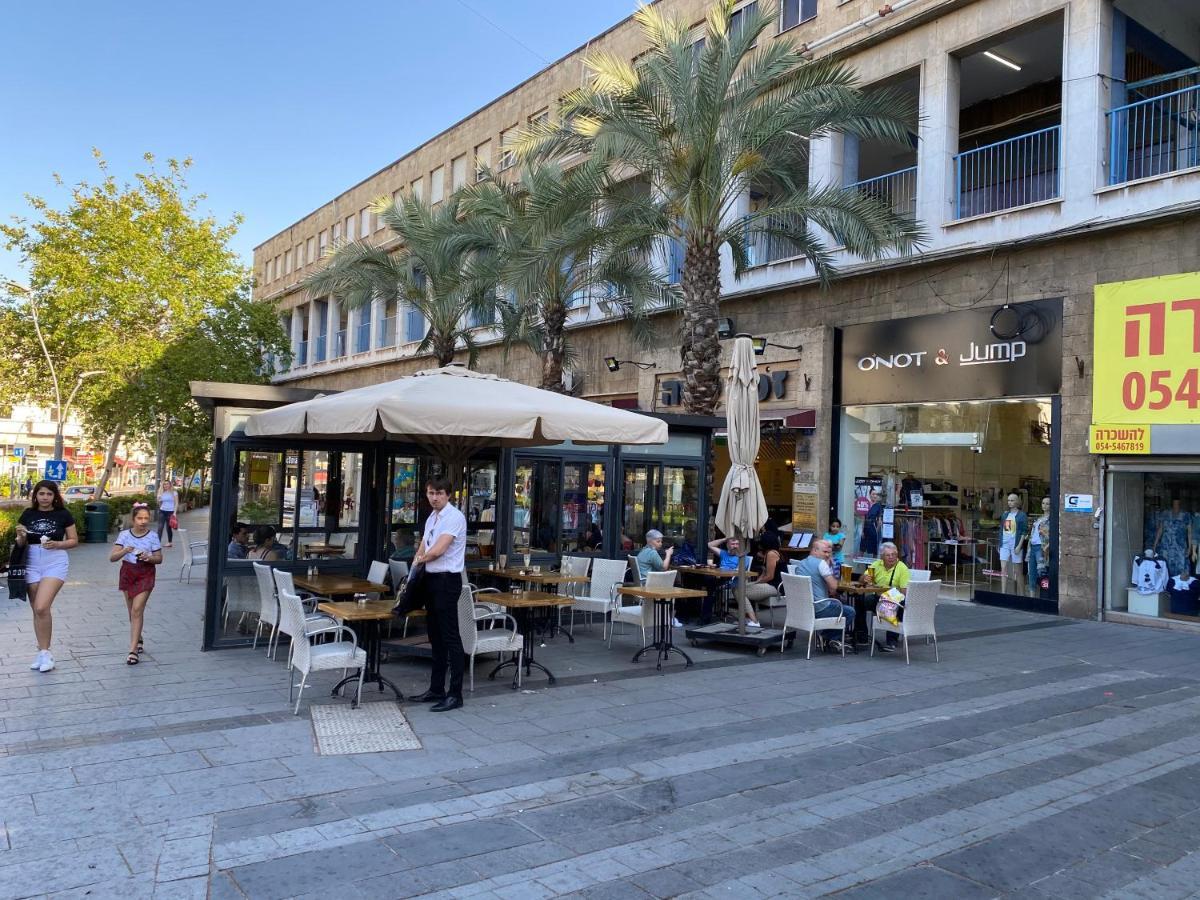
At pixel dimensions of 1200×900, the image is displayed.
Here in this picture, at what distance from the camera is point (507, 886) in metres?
3.89

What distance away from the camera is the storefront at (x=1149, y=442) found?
12.2 metres

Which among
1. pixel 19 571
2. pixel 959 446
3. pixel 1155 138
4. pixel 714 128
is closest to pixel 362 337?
pixel 714 128

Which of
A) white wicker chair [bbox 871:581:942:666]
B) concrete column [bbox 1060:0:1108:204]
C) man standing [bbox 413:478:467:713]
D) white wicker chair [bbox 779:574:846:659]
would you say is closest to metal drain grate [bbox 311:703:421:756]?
man standing [bbox 413:478:467:713]

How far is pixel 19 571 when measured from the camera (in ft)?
24.8

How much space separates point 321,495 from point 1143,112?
14098mm

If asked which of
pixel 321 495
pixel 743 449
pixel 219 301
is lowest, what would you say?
pixel 321 495

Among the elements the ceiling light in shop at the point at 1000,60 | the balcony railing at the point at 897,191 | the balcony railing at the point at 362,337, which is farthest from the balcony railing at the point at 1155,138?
the balcony railing at the point at 362,337

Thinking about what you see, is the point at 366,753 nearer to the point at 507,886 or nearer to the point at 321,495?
the point at 507,886

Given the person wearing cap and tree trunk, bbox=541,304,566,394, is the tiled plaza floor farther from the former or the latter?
tree trunk, bbox=541,304,566,394

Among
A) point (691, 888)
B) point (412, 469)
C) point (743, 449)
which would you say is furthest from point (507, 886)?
point (412, 469)

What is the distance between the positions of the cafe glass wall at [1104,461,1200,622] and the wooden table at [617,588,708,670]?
7.46m

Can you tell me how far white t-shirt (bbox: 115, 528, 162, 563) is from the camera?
327 inches

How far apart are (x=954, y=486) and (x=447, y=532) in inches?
460

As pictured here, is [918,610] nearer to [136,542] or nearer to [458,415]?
[458,415]
